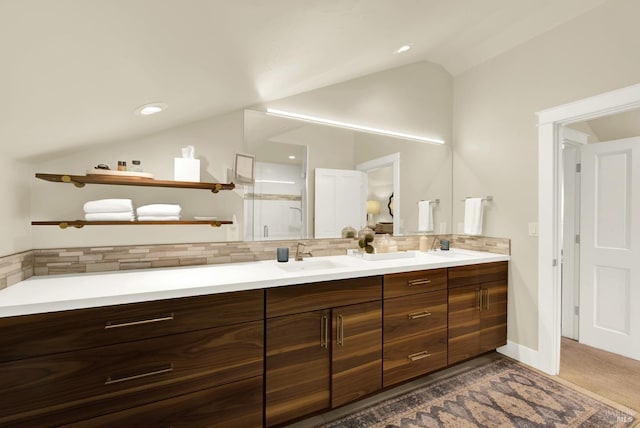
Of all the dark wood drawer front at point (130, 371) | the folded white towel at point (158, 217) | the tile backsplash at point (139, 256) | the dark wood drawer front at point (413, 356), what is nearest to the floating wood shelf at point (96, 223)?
the folded white towel at point (158, 217)

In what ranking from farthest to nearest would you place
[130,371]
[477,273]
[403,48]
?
1. [477,273]
2. [403,48]
3. [130,371]

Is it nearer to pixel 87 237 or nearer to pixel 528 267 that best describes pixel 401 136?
pixel 528 267

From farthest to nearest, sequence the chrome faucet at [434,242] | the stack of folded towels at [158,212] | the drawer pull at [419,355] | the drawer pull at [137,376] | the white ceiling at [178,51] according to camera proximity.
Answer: the chrome faucet at [434,242] < the drawer pull at [419,355] < the stack of folded towels at [158,212] < the drawer pull at [137,376] < the white ceiling at [178,51]

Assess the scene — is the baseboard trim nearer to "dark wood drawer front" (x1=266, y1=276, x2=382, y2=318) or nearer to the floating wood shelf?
"dark wood drawer front" (x1=266, y1=276, x2=382, y2=318)

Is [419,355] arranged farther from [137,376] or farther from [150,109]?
[150,109]

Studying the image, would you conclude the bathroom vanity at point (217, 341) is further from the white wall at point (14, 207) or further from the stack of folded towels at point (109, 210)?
the stack of folded towels at point (109, 210)

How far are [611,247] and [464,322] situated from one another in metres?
1.75

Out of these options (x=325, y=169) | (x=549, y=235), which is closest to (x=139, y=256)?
(x=325, y=169)

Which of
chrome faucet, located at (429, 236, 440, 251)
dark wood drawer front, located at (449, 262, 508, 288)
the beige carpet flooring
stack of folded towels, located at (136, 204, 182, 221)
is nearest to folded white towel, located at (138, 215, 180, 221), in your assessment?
stack of folded towels, located at (136, 204, 182, 221)

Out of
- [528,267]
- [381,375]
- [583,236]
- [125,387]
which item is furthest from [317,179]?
[583,236]

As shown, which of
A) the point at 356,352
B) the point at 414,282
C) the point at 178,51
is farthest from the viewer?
the point at 414,282

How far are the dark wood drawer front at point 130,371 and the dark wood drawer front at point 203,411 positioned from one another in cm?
3

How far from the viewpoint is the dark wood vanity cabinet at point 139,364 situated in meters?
1.12

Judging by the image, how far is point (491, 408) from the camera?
1.90 meters
